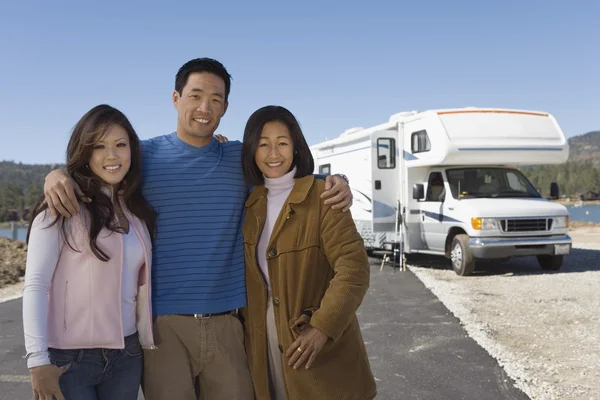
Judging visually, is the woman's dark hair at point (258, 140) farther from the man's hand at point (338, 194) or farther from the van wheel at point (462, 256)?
the van wheel at point (462, 256)

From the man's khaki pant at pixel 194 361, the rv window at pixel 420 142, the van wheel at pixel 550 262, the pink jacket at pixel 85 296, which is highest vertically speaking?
the rv window at pixel 420 142

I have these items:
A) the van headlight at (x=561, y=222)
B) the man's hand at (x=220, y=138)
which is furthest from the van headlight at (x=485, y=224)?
the man's hand at (x=220, y=138)

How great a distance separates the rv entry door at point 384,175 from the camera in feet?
40.9

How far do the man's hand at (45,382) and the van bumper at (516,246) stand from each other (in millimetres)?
9451

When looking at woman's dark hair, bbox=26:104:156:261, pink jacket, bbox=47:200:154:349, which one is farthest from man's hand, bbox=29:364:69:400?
woman's dark hair, bbox=26:104:156:261

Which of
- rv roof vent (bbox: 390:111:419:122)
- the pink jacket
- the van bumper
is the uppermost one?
rv roof vent (bbox: 390:111:419:122)

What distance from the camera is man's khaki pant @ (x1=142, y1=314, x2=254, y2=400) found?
2.53 m

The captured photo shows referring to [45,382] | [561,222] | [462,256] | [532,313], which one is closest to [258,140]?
[45,382]

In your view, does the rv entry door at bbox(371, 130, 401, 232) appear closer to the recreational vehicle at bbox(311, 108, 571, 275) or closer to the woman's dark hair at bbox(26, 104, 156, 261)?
the recreational vehicle at bbox(311, 108, 571, 275)

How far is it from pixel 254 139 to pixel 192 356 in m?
1.05

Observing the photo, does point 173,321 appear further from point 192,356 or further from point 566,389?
point 566,389

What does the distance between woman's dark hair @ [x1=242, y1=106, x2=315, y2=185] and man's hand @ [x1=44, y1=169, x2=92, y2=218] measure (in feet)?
2.64

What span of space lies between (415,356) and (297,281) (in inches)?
146

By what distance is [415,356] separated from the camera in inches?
224
